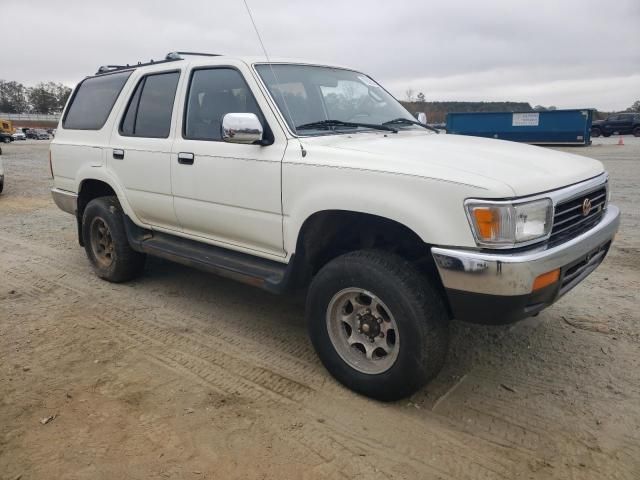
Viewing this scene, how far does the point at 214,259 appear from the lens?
3.95m

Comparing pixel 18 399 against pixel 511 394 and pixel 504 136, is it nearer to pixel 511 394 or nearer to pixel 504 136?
pixel 511 394

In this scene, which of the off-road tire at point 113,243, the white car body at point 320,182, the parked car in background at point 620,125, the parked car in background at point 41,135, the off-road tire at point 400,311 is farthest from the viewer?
the parked car in background at point 41,135

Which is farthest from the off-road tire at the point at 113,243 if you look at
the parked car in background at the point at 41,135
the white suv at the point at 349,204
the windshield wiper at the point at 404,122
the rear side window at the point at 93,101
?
the parked car in background at the point at 41,135

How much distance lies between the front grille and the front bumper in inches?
3.2

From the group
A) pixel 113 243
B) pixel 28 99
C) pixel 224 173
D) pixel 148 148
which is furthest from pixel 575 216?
pixel 28 99

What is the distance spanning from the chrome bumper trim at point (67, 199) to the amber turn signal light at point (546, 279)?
178 inches

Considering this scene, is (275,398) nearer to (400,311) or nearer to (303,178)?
(400,311)

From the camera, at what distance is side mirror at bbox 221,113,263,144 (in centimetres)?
324

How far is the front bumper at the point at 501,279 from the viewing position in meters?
2.50

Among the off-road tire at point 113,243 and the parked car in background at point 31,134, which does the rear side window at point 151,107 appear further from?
the parked car in background at point 31,134

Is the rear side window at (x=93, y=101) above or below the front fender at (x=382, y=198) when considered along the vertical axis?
above

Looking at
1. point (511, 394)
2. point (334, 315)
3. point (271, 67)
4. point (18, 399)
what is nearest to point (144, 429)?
point (18, 399)

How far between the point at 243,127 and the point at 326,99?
903 mm

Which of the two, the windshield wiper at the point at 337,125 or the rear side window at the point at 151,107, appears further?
the rear side window at the point at 151,107
